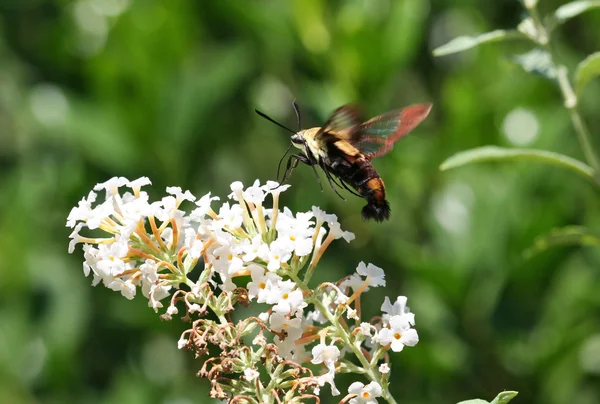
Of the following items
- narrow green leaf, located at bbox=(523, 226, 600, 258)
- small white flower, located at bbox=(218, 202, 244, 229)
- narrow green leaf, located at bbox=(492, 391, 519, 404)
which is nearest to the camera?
narrow green leaf, located at bbox=(492, 391, 519, 404)

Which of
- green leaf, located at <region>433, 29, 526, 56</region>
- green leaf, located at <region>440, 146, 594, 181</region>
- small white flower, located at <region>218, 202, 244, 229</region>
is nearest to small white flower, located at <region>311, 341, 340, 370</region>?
small white flower, located at <region>218, 202, 244, 229</region>

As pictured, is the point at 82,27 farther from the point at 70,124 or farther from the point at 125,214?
the point at 125,214

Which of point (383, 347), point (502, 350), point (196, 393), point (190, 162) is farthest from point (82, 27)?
point (383, 347)

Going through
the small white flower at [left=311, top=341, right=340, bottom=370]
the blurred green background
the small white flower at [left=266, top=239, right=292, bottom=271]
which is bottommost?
the blurred green background

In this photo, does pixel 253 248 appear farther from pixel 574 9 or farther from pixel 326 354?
pixel 574 9

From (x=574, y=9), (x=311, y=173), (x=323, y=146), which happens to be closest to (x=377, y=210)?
(x=323, y=146)

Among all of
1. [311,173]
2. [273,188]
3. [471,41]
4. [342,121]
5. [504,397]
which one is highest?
[471,41]

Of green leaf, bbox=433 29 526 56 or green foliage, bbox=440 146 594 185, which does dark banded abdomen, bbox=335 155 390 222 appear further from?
green leaf, bbox=433 29 526 56
